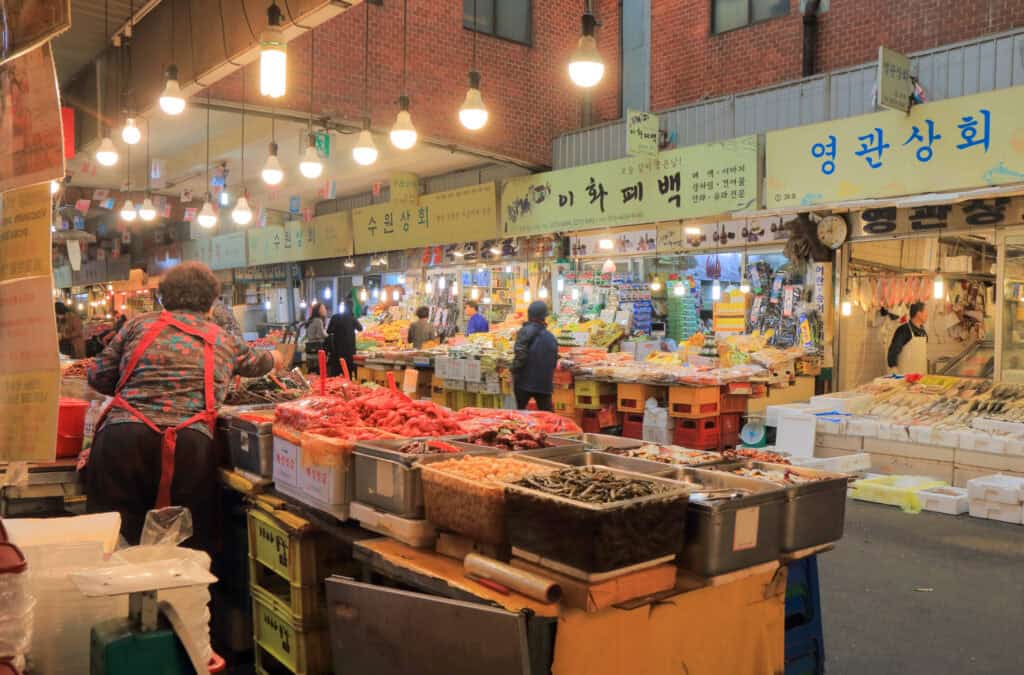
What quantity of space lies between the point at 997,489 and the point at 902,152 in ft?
13.7

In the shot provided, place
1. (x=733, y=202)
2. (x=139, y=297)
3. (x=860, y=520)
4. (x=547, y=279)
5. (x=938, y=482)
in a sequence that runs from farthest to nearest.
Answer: (x=139, y=297), (x=547, y=279), (x=733, y=202), (x=938, y=482), (x=860, y=520)

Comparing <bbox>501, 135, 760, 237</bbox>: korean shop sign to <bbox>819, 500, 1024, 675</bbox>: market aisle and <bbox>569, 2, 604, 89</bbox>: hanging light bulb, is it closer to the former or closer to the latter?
<bbox>819, 500, 1024, 675</bbox>: market aisle

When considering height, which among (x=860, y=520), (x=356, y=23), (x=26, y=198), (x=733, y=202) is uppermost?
(x=356, y=23)

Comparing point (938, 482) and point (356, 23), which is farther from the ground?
A: point (356, 23)

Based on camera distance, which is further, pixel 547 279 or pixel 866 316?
pixel 547 279

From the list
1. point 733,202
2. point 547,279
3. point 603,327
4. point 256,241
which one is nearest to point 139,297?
point 256,241

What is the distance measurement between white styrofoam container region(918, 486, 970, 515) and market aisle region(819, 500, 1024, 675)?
148 mm

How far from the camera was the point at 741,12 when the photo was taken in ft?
46.7

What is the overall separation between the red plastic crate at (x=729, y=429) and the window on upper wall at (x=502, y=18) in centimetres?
811

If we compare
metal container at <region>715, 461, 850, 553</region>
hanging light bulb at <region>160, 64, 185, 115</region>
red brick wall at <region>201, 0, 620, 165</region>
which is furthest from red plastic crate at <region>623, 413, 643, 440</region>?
metal container at <region>715, 461, 850, 553</region>

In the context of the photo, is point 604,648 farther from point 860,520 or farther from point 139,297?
point 139,297

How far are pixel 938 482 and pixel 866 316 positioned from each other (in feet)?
15.8

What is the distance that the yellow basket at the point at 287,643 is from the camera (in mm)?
3908

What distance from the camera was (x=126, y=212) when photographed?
1377 centimetres
